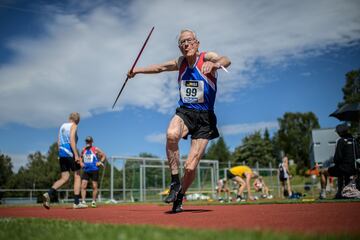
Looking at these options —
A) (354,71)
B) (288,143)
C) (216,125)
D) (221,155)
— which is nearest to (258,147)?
(288,143)

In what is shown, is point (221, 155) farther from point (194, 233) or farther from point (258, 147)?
point (194, 233)

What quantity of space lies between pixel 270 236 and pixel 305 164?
85.7 metres

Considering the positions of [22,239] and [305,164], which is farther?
[305,164]

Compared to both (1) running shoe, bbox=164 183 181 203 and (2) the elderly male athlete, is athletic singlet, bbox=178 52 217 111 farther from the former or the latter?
(1) running shoe, bbox=164 183 181 203

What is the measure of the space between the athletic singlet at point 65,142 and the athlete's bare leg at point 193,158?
4.44m

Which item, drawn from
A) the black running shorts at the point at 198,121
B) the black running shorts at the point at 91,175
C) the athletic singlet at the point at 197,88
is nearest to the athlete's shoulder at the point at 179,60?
the athletic singlet at the point at 197,88

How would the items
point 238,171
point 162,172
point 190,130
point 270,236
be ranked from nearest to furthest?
point 270,236 < point 190,130 < point 238,171 < point 162,172

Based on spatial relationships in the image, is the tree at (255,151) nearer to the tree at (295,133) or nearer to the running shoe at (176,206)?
the tree at (295,133)

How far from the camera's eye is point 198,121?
18.1ft

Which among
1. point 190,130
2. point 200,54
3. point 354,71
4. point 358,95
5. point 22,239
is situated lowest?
point 22,239

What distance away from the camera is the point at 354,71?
50406mm

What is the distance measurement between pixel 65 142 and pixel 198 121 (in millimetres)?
4810

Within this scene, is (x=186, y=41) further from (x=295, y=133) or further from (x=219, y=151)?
(x=219, y=151)

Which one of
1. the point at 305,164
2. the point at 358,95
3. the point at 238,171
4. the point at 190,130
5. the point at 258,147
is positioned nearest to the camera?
the point at 190,130
